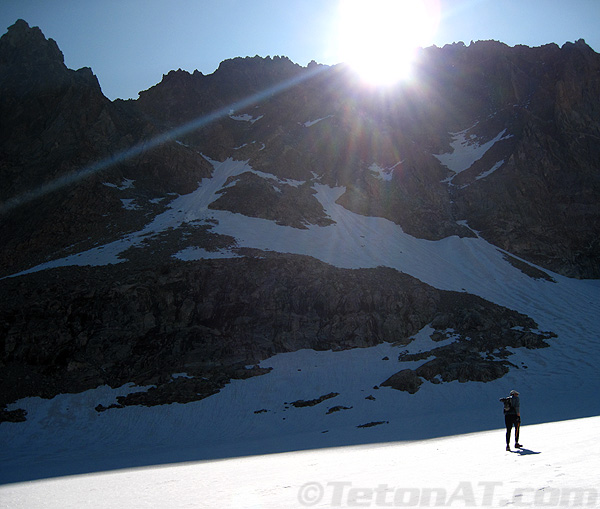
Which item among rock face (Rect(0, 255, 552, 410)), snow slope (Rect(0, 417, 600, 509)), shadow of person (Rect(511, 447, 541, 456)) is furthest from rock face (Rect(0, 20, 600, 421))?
shadow of person (Rect(511, 447, 541, 456))

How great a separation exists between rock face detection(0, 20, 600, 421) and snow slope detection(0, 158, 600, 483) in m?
1.31

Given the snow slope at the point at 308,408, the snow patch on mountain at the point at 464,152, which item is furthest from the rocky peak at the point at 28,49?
the snow patch on mountain at the point at 464,152

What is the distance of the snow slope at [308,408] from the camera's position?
19.8 meters

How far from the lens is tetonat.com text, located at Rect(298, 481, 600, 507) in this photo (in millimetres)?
5297

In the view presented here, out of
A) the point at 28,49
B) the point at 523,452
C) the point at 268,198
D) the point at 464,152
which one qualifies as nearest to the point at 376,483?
the point at 523,452

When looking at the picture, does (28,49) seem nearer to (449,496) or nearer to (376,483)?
(376,483)

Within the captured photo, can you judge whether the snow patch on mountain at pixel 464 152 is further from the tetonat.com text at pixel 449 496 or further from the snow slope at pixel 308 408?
the tetonat.com text at pixel 449 496

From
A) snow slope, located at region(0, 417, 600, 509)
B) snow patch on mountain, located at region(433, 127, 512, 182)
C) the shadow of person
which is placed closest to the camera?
snow slope, located at region(0, 417, 600, 509)

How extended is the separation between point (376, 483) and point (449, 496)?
1821 millimetres

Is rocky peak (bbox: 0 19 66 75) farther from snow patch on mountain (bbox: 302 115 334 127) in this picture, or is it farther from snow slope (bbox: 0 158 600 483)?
snow slope (bbox: 0 158 600 483)

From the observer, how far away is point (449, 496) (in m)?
6.22

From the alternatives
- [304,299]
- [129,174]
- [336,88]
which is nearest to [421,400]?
[304,299]

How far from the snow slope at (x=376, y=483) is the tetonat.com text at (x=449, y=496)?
1cm

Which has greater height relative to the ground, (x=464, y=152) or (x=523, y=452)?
(x=464, y=152)
